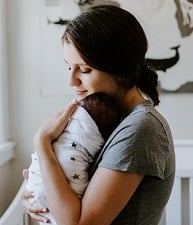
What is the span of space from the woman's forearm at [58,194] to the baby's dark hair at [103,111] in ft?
0.44

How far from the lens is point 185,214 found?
6.08 feet

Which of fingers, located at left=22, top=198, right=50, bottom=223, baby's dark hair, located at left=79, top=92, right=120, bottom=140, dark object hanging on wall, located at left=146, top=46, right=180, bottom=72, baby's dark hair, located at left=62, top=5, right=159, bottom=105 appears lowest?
fingers, located at left=22, top=198, right=50, bottom=223

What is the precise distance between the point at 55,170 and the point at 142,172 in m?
0.18

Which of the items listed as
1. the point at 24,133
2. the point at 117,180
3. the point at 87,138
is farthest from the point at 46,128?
the point at 24,133

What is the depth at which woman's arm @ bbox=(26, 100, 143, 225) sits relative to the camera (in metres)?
0.80

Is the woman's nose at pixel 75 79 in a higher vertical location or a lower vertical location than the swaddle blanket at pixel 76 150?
higher

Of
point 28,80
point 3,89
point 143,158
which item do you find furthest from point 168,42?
point 143,158

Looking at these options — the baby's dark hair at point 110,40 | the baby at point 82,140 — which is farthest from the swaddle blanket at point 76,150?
the baby's dark hair at point 110,40

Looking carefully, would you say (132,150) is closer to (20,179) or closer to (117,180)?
(117,180)

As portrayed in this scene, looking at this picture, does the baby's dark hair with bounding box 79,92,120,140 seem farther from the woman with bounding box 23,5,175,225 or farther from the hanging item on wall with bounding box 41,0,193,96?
the hanging item on wall with bounding box 41,0,193,96

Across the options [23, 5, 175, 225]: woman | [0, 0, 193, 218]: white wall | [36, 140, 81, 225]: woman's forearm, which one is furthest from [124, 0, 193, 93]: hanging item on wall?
[36, 140, 81, 225]: woman's forearm

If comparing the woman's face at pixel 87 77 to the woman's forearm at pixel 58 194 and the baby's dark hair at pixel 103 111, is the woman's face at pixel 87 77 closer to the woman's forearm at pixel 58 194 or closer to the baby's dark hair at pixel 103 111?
the baby's dark hair at pixel 103 111

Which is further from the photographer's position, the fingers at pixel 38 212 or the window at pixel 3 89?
the window at pixel 3 89

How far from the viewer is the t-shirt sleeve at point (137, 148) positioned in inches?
31.5
